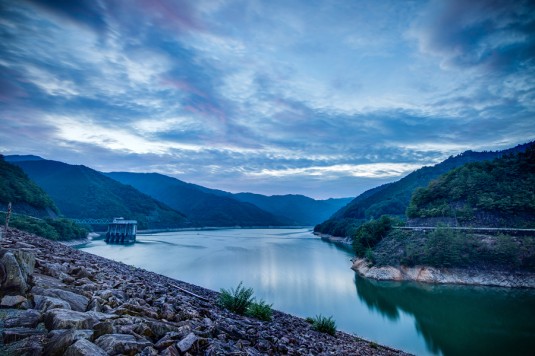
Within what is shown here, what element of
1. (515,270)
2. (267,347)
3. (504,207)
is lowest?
(515,270)

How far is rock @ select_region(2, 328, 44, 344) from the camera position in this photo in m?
3.42

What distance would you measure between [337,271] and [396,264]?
914 centimetres

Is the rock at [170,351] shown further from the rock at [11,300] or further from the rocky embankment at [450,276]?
the rocky embankment at [450,276]

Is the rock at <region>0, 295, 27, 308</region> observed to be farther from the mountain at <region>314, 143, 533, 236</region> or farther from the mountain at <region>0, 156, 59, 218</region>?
the mountain at <region>314, 143, 533, 236</region>

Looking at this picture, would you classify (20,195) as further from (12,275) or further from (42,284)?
(12,275)

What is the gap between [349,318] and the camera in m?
23.3

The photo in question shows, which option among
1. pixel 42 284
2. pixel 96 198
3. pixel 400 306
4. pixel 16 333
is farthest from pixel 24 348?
pixel 96 198

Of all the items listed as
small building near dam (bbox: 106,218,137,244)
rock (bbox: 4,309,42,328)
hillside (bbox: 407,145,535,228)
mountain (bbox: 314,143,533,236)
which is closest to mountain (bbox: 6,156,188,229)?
small building near dam (bbox: 106,218,137,244)

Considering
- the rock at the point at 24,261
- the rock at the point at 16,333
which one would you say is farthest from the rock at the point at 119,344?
the rock at the point at 24,261

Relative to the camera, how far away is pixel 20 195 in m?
67.8

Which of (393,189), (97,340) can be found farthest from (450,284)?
(393,189)

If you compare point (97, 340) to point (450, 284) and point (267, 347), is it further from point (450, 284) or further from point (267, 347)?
point (450, 284)

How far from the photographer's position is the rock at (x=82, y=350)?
10.2ft

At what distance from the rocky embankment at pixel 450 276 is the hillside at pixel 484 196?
Result: 33.9 ft
